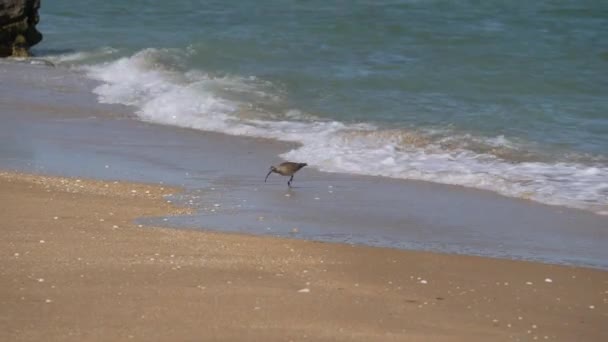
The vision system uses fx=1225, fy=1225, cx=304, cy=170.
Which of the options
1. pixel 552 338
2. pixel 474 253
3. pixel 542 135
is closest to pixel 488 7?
pixel 542 135

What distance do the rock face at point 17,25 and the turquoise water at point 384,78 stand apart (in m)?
0.59

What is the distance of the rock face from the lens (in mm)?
17078

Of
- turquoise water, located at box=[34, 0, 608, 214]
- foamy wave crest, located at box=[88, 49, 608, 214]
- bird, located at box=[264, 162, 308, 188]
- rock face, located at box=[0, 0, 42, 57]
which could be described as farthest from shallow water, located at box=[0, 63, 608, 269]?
rock face, located at box=[0, 0, 42, 57]

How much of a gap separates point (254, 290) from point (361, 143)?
5.25 metres

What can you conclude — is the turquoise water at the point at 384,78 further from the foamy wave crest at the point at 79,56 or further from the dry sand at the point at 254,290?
the dry sand at the point at 254,290

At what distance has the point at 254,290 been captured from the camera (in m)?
6.20

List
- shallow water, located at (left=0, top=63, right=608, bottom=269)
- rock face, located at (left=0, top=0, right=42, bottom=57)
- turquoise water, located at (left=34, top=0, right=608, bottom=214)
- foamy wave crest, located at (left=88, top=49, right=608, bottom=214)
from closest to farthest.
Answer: shallow water, located at (left=0, top=63, right=608, bottom=269) < foamy wave crest, located at (left=88, top=49, right=608, bottom=214) < turquoise water, located at (left=34, top=0, right=608, bottom=214) < rock face, located at (left=0, top=0, right=42, bottom=57)

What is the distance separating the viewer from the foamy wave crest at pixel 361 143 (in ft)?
31.6

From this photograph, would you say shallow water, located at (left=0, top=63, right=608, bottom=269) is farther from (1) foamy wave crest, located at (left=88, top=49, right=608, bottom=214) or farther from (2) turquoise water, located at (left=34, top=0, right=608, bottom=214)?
(2) turquoise water, located at (left=34, top=0, right=608, bottom=214)

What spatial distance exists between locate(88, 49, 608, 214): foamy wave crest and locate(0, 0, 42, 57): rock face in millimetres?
2134

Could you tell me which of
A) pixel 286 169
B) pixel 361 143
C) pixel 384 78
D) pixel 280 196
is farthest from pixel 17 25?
pixel 280 196

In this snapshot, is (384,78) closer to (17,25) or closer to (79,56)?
(79,56)

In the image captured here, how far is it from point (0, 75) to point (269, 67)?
147 inches

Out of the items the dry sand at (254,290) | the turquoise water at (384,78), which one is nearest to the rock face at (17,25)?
the turquoise water at (384,78)
